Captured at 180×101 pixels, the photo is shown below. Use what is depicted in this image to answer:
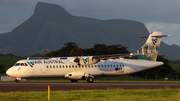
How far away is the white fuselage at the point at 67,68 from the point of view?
3688cm

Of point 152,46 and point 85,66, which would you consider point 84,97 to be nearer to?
point 85,66

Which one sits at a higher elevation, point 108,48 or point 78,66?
point 108,48

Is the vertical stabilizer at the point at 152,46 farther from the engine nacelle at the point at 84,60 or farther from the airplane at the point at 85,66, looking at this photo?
the engine nacelle at the point at 84,60

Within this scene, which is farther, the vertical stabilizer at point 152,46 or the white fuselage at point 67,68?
the vertical stabilizer at point 152,46

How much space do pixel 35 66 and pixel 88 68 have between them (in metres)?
8.05

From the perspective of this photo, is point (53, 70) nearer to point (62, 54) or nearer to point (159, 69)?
point (159, 69)

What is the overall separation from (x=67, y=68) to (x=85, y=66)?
2897mm

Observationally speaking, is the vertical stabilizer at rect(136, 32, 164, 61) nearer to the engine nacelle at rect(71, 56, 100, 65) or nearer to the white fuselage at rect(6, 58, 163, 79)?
the white fuselage at rect(6, 58, 163, 79)

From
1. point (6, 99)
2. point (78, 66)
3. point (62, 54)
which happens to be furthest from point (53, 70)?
point (62, 54)

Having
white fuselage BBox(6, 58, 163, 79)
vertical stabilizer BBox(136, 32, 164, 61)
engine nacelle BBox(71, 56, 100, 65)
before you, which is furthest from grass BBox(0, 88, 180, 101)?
vertical stabilizer BBox(136, 32, 164, 61)

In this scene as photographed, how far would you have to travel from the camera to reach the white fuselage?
36.9 metres

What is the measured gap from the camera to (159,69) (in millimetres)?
71625

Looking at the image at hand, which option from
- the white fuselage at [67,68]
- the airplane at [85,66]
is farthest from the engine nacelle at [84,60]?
the white fuselage at [67,68]

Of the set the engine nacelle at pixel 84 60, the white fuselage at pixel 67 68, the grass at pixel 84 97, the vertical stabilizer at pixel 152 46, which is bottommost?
the grass at pixel 84 97
